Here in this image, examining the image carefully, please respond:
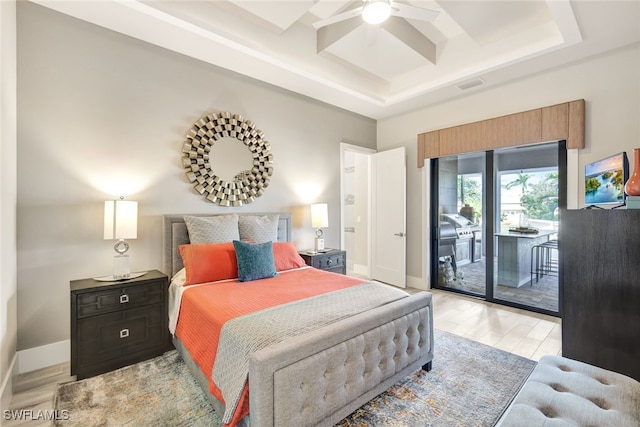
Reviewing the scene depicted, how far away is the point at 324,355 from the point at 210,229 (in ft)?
6.24

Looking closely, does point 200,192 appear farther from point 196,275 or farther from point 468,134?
point 468,134

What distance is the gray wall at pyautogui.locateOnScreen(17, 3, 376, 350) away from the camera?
2404 millimetres

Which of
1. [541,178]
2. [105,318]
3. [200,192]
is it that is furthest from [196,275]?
[541,178]

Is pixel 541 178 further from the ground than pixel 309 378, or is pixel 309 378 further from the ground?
pixel 541 178

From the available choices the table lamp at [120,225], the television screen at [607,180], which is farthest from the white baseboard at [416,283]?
the table lamp at [120,225]

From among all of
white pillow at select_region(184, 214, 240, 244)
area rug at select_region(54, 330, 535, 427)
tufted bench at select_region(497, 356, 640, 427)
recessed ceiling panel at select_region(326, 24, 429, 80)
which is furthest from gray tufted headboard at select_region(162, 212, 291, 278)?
tufted bench at select_region(497, 356, 640, 427)

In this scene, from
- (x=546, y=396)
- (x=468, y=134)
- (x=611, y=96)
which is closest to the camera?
(x=546, y=396)

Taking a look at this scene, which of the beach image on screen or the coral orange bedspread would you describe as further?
the beach image on screen

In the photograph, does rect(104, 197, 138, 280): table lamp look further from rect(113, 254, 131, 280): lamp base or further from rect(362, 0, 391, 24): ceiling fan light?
rect(362, 0, 391, 24): ceiling fan light

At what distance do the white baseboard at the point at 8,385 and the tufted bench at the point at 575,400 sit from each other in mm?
2922

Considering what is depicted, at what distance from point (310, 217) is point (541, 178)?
120 inches

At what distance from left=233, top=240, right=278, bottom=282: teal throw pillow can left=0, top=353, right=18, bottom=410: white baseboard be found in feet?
5.39

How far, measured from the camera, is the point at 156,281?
2582 millimetres

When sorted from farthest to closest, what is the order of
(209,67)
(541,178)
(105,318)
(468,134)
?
(468,134) → (541,178) → (209,67) → (105,318)
